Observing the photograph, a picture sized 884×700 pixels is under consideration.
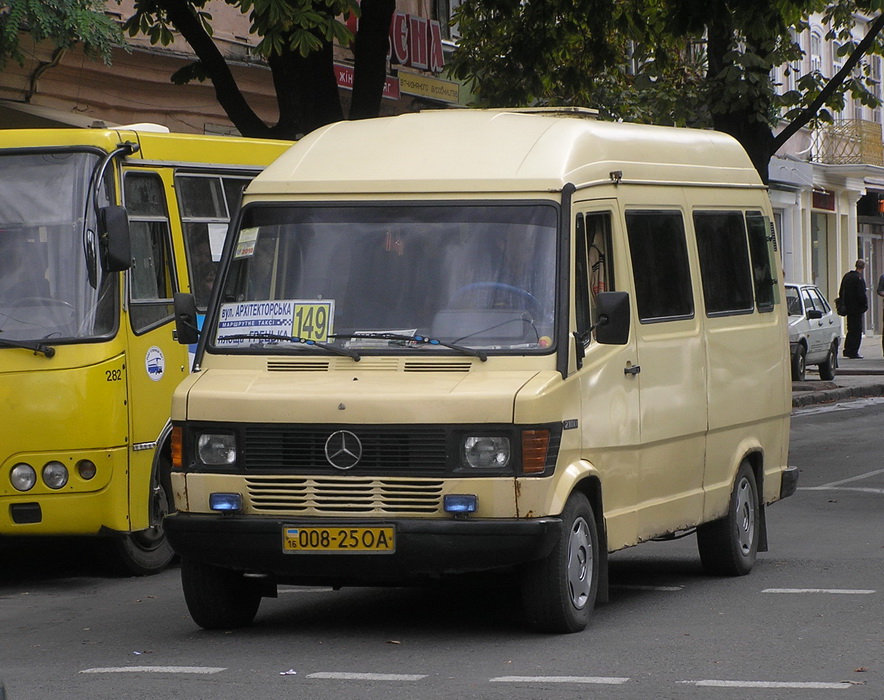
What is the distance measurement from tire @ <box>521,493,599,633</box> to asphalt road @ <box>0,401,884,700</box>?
0.30 ft

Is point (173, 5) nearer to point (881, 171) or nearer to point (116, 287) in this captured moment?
point (116, 287)

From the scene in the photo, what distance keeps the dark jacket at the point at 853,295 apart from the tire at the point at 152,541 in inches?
1112

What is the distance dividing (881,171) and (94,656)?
136 feet

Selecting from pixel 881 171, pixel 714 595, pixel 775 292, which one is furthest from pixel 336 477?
pixel 881 171

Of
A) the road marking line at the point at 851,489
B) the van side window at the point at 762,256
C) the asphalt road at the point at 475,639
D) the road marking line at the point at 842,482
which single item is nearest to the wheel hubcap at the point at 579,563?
the asphalt road at the point at 475,639

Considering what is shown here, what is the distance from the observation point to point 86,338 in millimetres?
10727

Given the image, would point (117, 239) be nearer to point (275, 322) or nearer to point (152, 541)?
point (275, 322)

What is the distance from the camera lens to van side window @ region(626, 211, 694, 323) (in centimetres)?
953

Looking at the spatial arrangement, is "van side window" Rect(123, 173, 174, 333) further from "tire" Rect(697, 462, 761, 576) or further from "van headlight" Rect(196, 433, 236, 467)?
"tire" Rect(697, 462, 761, 576)

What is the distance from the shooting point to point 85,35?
1683cm

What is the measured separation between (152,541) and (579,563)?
3855 millimetres

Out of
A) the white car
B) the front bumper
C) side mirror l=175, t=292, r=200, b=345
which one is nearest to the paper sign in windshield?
side mirror l=175, t=292, r=200, b=345

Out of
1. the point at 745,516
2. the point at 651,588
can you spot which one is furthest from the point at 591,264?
the point at 745,516

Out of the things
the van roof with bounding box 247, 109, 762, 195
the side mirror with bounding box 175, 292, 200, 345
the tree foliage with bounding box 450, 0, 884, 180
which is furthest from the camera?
the tree foliage with bounding box 450, 0, 884, 180
